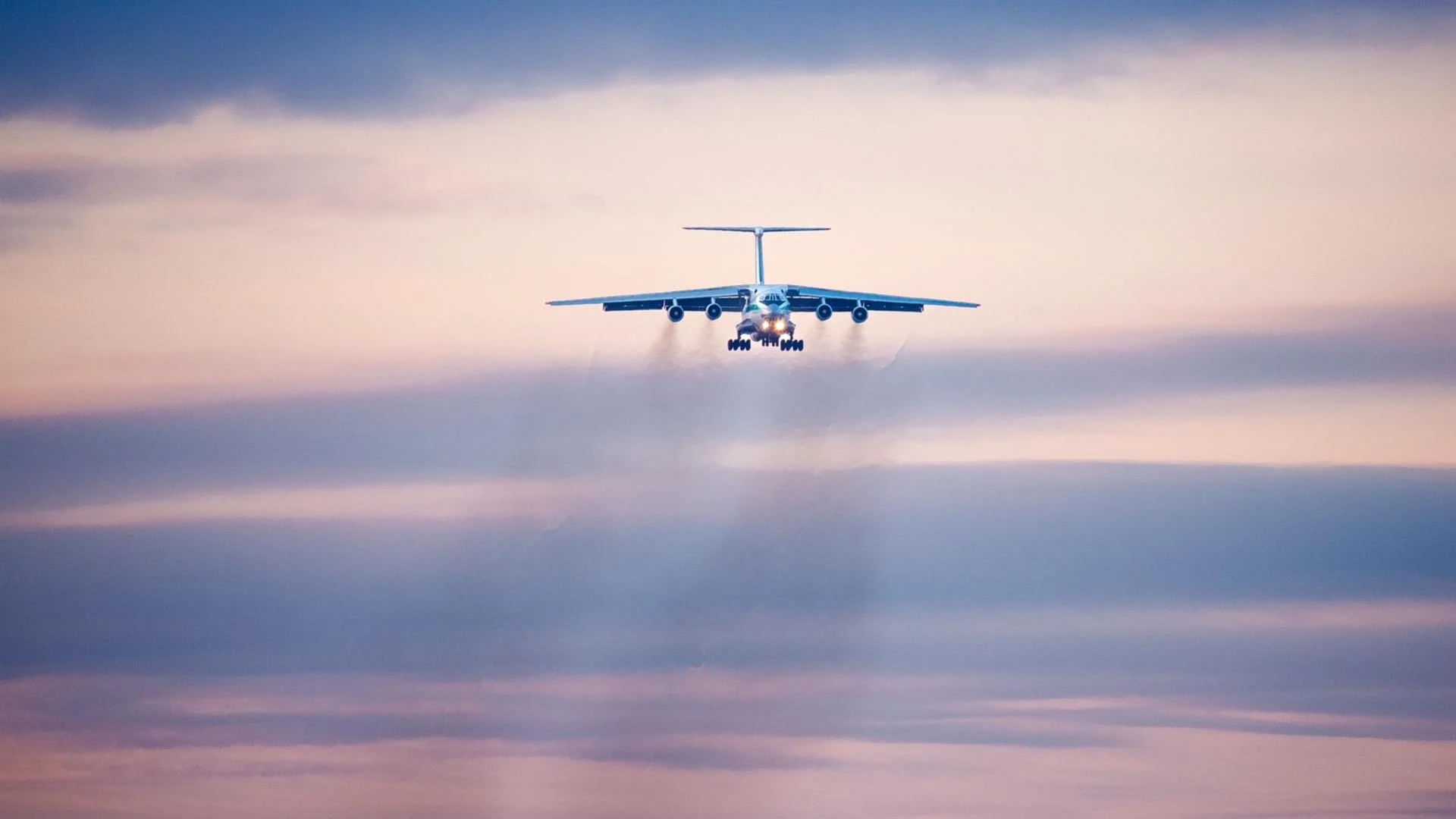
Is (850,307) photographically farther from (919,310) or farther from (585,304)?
(585,304)

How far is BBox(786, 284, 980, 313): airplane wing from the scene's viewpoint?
392 ft

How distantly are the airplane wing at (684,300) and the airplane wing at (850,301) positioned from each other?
260cm

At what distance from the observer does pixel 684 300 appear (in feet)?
393

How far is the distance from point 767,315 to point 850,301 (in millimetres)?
5599

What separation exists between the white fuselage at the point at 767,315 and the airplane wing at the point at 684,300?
4.16 ft

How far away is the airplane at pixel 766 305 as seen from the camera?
117 m

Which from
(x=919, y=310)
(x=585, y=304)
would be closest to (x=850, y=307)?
(x=919, y=310)

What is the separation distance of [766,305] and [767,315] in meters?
0.71

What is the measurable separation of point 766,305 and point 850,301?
5.24m

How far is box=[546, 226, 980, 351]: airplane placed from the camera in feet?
384

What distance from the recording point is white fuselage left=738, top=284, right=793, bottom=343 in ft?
383

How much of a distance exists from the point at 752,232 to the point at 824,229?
6.70 m

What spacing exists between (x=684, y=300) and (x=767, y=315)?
5029 millimetres

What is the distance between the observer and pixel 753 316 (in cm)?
11706
